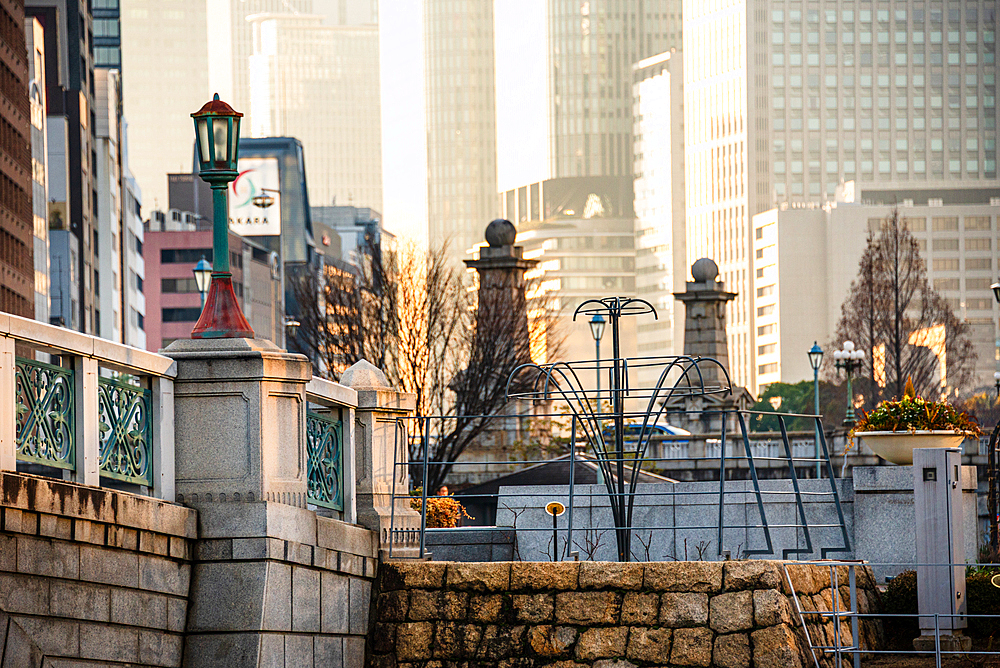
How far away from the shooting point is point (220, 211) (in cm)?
1327

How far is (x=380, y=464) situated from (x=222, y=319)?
292cm

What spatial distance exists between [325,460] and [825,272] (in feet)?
560

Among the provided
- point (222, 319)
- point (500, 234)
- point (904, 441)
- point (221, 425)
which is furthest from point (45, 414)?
point (500, 234)

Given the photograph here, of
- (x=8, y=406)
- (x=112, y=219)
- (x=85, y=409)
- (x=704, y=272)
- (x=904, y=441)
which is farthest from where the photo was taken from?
(x=112, y=219)

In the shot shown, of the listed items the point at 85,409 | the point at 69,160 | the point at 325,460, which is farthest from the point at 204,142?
the point at 69,160

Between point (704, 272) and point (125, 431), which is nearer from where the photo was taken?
point (125, 431)

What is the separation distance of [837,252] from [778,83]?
73.5ft

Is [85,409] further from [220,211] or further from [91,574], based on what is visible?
[220,211]

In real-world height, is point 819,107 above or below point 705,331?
above

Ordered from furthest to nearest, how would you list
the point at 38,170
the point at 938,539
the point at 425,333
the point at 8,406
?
the point at 38,170, the point at 425,333, the point at 938,539, the point at 8,406

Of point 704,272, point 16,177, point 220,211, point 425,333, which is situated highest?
point 16,177

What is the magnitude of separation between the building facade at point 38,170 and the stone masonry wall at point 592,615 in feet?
209

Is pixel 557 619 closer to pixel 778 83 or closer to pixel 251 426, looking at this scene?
pixel 251 426

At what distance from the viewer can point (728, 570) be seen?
13.1 metres
